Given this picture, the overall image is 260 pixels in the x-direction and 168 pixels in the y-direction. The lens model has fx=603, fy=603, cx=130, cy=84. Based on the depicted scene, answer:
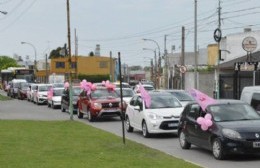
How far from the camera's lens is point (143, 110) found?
2112 centimetres

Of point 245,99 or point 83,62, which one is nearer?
point 245,99

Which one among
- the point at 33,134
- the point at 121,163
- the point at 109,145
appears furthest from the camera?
the point at 33,134

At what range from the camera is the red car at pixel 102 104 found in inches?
1137

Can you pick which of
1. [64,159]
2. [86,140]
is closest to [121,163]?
[64,159]

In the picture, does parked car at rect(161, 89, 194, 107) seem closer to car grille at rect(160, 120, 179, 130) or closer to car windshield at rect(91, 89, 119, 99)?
car windshield at rect(91, 89, 119, 99)

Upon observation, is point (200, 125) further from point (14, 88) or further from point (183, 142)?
point (14, 88)

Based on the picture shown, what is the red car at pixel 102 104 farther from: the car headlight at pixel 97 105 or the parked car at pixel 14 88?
the parked car at pixel 14 88

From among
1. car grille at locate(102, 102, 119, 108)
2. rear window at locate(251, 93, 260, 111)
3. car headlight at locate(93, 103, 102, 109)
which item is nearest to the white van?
rear window at locate(251, 93, 260, 111)

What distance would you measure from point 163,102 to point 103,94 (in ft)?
27.6

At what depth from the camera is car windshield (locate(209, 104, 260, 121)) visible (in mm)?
15195

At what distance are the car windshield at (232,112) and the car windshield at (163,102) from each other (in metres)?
5.84

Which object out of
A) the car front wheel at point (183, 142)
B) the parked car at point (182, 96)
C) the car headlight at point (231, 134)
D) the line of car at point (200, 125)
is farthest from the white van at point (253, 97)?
the parked car at point (182, 96)

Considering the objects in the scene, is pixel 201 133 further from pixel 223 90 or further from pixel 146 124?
pixel 223 90

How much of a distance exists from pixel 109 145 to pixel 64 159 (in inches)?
138
